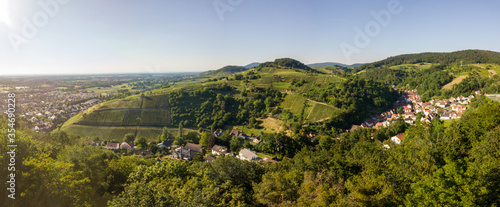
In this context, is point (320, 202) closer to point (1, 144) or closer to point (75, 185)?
point (75, 185)

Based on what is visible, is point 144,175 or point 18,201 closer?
point 18,201

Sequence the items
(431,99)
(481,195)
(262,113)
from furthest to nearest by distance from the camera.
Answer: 1. (431,99)
2. (262,113)
3. (481,195)

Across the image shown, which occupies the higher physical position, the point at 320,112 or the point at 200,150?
the point at 320,112

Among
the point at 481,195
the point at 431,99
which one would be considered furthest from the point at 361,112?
the point at 481,195

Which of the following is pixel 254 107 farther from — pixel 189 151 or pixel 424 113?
pixel 424 113

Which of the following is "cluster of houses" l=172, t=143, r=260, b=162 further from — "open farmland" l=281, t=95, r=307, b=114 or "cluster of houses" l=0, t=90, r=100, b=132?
"cluster of houses" l=0, t=90, r=100, b=132

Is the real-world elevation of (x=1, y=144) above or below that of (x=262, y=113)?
above

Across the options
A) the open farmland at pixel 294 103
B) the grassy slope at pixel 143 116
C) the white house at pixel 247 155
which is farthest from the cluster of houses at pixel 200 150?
the open farmland at pixel 294 103

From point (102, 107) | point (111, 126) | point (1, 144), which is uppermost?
point (1, 144)

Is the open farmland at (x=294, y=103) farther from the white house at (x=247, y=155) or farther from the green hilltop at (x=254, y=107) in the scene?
the white house at (x=247, y=155)

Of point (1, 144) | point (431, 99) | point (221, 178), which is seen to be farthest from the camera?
point (431, 99)

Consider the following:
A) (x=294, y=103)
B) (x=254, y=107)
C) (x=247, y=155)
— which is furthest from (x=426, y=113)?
(x=247, y=155)
